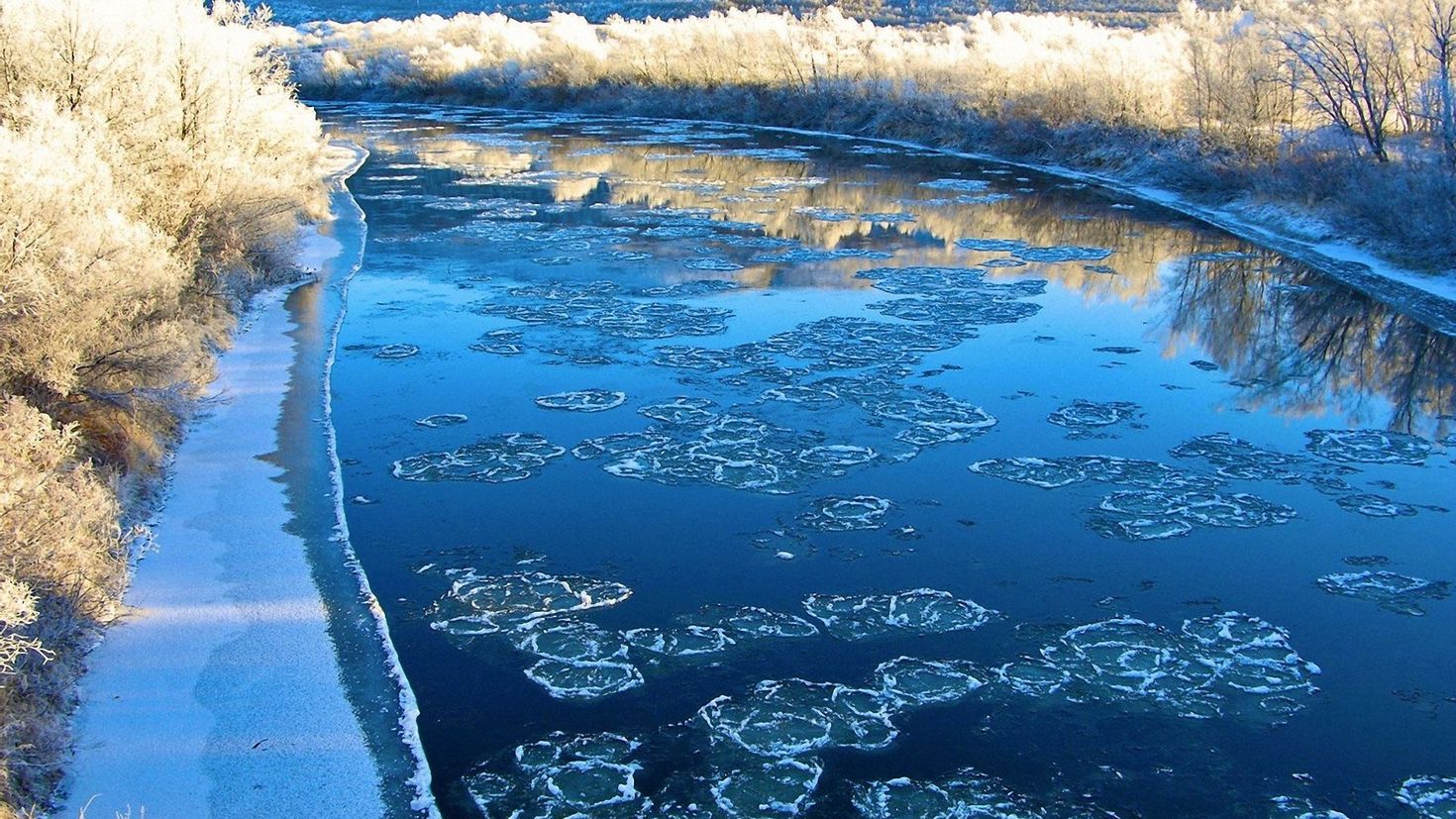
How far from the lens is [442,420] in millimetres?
9797

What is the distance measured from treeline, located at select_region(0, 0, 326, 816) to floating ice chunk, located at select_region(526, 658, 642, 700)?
6.99 ft

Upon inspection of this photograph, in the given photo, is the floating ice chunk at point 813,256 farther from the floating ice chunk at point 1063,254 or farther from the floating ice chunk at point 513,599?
the floating ice chunk at point 513,599

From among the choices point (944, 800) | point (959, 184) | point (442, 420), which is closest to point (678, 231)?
point (959, 184)

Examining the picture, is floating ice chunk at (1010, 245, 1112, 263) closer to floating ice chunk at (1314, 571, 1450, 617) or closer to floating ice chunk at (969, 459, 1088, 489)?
floating ice chunk at (969, 459, 1088, 489)

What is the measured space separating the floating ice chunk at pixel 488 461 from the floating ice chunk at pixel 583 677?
2.55 metres

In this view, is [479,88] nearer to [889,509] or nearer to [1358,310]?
[1358,310]

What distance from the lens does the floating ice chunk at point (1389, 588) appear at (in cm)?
682

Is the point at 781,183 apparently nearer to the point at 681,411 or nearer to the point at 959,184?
the point at 959,184

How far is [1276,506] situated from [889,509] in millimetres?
2532

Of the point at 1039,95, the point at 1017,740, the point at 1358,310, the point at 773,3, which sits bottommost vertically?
the point at 1017,740

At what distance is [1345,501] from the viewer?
8.20 metres

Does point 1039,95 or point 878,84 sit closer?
point 1039,95

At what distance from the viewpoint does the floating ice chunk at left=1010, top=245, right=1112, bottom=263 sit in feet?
52.7

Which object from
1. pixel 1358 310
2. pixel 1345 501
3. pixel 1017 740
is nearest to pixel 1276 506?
pixel 1345 501
